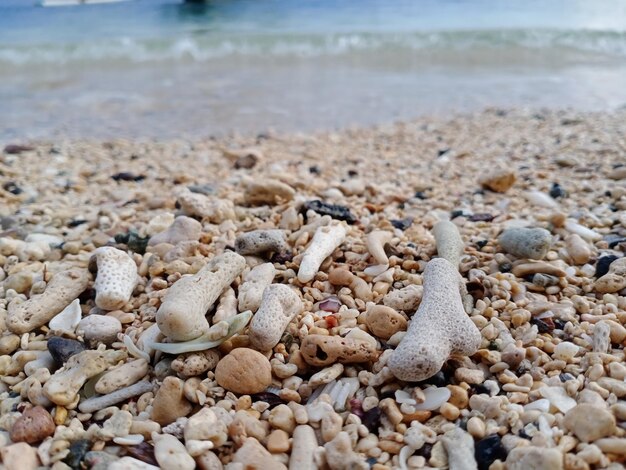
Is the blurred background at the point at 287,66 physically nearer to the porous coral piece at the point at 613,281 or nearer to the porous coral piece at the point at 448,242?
the porous coral piece at the point at 448,242

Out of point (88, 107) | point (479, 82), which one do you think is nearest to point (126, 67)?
point (88, 107)

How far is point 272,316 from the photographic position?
1815mm

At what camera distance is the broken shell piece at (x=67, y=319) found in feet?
6.66

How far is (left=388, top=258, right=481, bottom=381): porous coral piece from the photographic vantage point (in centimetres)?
157

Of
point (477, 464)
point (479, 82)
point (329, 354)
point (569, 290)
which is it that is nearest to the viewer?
point (477, 464)

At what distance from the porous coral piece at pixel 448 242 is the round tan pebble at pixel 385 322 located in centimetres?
51

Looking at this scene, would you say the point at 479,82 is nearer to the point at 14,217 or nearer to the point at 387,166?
the point at 387,166

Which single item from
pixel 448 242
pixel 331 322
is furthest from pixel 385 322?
pixel 448 242

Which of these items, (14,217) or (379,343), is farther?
(14,217)

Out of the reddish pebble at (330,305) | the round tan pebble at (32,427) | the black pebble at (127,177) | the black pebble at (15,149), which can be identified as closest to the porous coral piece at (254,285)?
the reddish pebble at (330,305)

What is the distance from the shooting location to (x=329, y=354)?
1720 millimetres

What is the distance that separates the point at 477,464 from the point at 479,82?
331 inches

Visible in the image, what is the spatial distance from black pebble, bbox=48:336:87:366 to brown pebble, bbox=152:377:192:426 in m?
0.44

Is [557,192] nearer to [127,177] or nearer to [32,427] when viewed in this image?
[32,427]
